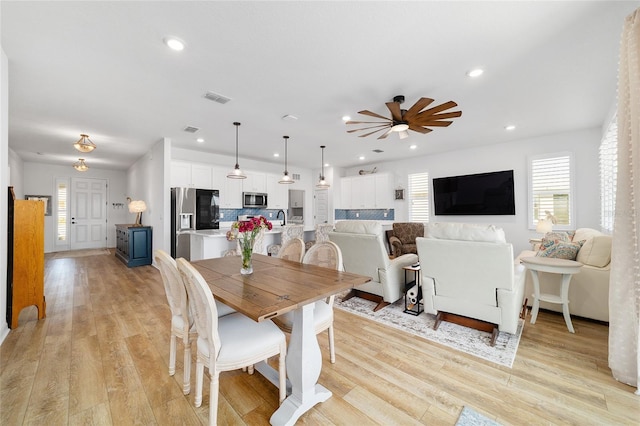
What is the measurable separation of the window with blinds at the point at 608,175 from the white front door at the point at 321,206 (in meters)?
6.11

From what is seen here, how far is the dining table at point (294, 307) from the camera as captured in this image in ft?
4.66

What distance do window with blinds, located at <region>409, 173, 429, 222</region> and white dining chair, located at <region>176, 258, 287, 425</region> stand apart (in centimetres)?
600

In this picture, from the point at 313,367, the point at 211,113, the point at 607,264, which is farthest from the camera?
the point at 211,113

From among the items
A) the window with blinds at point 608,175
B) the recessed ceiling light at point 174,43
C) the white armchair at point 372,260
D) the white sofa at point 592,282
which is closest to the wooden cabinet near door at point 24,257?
the recessed ceiling light at point 174,43

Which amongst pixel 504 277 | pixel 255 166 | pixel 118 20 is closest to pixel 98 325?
pixel 118 20

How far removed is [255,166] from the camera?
24.6 feet

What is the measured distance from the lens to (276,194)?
768 cm

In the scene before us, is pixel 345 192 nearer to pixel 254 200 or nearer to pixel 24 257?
pixel 254 200

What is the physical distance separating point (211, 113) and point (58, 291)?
3.68 meters

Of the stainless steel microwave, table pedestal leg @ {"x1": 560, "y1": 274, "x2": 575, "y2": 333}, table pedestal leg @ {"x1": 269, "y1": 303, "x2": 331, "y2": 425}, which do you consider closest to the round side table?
table pedestal leg @ {"x1": 560, "y1": 274, "x2": 575, "y2": 333}

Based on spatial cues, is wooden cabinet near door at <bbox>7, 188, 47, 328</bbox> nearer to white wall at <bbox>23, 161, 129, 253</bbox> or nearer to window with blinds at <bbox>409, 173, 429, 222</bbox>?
white wall at <bbox>23, 161, 129, 253</bbox>

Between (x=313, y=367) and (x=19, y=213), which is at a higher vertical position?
(x=19, y=213)

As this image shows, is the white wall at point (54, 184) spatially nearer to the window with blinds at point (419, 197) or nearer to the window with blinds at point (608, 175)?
the window with blinds at point (419, 197)

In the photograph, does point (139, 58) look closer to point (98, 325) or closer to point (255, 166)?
point (98, 325)
